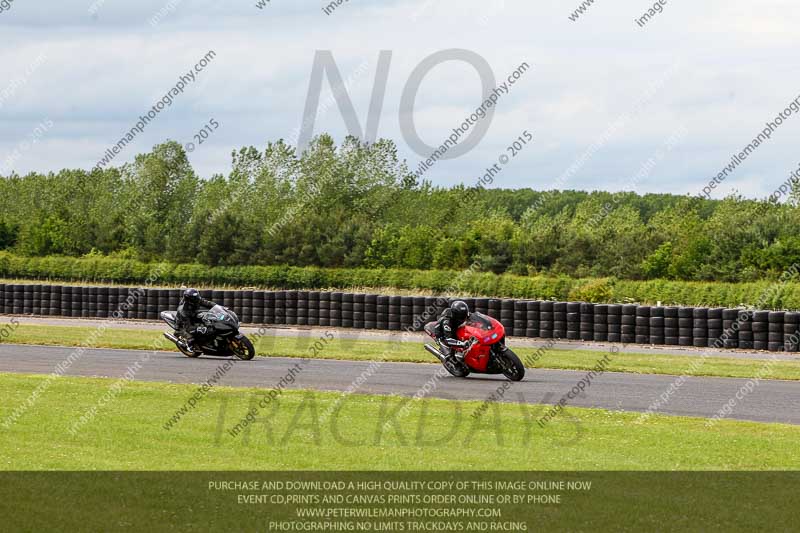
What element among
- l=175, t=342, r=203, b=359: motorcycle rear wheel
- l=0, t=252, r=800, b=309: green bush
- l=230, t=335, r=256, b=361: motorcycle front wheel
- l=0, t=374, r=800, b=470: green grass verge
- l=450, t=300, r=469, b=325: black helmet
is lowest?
l=0, t=252, r=800, b=309: green bush

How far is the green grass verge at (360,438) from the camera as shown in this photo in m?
10.8

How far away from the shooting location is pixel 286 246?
56656mm

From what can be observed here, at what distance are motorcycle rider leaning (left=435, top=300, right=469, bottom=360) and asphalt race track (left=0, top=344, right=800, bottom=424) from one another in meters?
0.54

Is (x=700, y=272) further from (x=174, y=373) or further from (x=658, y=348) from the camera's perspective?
(x=174, y=373)

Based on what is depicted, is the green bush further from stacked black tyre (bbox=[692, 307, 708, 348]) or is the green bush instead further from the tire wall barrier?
the tire wall barrier

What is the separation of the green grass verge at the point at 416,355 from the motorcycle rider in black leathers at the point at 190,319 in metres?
1.71

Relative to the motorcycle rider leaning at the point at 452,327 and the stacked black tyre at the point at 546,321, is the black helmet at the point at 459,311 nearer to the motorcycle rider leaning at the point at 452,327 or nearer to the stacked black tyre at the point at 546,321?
the motorcycle rider leaning at the point at 452,327


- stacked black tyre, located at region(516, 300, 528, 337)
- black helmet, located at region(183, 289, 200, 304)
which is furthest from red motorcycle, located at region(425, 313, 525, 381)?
stacked black tyre, located at region(516, 300, 528, 337)

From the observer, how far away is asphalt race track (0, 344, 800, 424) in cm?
1592

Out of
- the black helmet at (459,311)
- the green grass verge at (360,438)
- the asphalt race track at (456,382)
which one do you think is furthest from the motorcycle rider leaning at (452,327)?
the green grass verge at (360,438)

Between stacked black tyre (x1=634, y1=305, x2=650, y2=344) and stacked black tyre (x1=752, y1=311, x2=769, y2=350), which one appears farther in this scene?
stacked black tyre (x1=634, y1=305, x2=650, y2=344)

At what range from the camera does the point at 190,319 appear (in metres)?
23.4
